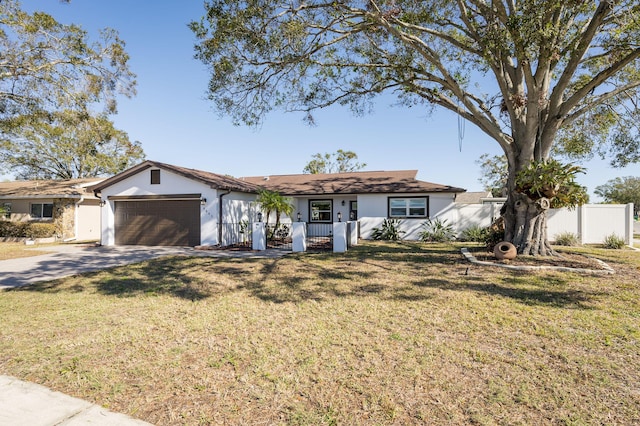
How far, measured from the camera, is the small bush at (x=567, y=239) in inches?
595

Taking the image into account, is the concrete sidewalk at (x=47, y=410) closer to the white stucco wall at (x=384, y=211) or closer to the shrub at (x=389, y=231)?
the shrub at (x=389, y=231)

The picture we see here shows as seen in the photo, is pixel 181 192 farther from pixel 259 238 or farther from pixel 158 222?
pixel 259 238

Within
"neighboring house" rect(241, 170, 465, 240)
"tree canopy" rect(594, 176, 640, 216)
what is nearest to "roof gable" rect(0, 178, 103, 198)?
"neighboring house" rect(241, 170, 465, 240)

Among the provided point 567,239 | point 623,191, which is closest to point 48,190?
point 567,239

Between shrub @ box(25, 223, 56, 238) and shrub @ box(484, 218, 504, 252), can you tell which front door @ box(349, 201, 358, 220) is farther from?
shrub @ box(25, 223, 56, 238)

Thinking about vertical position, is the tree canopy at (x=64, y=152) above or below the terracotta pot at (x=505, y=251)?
above

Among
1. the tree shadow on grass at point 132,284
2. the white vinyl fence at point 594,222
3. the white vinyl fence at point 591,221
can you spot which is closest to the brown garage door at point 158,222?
the tree shadow on grass at point 132,284

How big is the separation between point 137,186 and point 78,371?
46.4 feet

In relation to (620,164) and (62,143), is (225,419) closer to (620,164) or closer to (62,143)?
(620,164)

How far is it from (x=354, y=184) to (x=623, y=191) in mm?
66311

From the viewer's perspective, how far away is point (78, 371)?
3.68m

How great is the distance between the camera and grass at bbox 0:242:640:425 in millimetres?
3025

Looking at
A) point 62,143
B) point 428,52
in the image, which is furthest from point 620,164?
point 62,143

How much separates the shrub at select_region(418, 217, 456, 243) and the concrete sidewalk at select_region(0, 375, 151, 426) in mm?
16399
